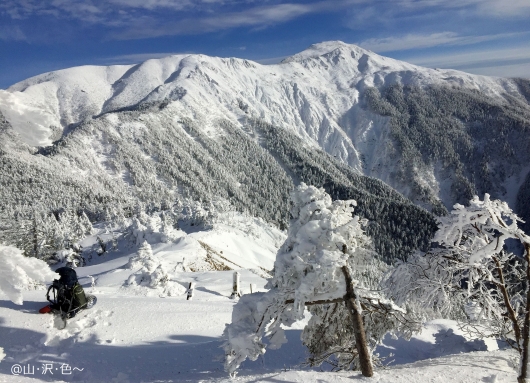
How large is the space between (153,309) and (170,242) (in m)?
32.5

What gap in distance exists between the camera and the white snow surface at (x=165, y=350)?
8977 mm

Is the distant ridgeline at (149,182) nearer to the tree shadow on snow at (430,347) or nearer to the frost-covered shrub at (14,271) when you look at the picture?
the tree shadow on snow at (430,347)

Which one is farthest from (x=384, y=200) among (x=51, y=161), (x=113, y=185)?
(x=51, y=161)

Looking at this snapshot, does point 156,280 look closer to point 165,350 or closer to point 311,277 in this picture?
point 165,350

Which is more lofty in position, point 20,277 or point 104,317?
point 20,277

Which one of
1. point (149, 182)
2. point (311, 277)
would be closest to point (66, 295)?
point (311, 277)

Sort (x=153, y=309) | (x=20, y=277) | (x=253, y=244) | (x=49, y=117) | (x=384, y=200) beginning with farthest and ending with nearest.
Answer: (x=384, y=200) → (x=253, y=244) → (x=153, y=309) → (x=20, y=277) → (x=49, y=117)

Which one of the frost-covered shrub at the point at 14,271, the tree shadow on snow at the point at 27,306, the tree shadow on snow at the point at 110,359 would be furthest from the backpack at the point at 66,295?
the frost-covered shrub at the point at 14,271

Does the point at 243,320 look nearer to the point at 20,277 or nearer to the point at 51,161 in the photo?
the point at 20,277

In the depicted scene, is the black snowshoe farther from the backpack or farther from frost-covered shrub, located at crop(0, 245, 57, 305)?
frost-covered shrub, located at crop(0, 245, 57, 305)

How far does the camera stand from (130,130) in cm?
18388

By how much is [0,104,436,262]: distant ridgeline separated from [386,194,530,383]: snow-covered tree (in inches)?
3548

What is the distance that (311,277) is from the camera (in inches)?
319

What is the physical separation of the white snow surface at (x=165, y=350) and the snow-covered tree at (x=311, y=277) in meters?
0.91
